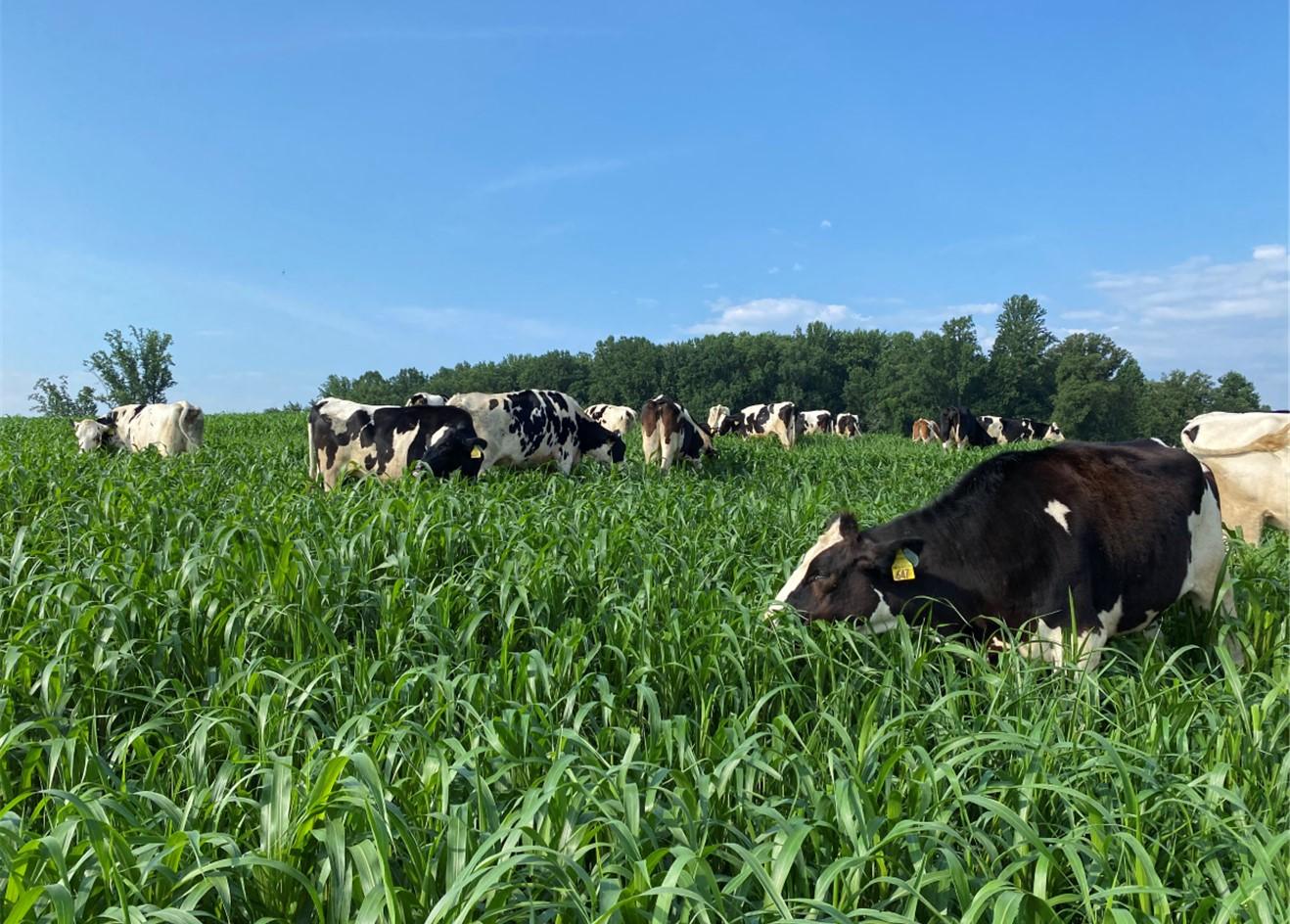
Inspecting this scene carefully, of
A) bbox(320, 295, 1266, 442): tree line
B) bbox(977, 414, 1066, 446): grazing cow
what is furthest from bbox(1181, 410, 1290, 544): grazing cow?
bbox(320, 295, 1266, 442): tree line

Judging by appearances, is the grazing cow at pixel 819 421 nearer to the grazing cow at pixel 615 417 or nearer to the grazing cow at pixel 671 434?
the grazing cow at pixel 615 417

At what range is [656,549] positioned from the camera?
220 inches

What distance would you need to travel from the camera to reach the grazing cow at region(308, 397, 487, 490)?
9977mm

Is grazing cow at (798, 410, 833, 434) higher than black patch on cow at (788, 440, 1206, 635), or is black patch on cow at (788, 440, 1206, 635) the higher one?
grazing cow at (798, 410, 833, 434)

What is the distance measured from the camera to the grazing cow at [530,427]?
1209 cm

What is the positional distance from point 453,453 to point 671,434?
5.27 meters

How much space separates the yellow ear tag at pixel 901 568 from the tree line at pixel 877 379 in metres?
64.5

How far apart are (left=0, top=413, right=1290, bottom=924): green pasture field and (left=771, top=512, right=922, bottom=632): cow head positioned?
164mm

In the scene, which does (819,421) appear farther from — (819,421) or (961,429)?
(961,429)

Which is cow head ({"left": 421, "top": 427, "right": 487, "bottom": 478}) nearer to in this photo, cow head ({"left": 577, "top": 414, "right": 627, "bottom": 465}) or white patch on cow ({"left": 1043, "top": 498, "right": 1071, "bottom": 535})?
cow head ({"left": 577, "top": 414, "right": 627, "bottom": 465})

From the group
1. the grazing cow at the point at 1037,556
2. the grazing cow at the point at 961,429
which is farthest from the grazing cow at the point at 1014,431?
the grazing cow at the point at 1037,556

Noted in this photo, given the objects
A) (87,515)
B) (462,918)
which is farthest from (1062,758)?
(87,515)

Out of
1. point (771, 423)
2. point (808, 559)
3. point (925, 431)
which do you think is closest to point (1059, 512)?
point (808, 559)

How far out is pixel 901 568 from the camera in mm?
4277
